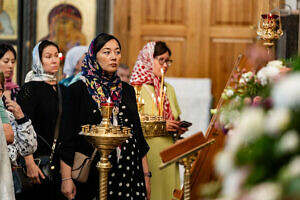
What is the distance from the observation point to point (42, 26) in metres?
9.16

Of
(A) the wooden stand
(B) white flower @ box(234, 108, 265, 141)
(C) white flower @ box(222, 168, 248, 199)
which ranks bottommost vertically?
(A) the wooden stand

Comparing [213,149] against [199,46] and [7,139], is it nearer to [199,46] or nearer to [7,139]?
[7,139]

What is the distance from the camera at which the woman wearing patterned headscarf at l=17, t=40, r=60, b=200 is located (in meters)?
4.79

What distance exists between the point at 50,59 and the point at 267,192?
14.0ft

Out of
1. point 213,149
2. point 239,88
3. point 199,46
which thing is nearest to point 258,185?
point 239,88

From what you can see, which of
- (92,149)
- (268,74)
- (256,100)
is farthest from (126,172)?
(268,74)

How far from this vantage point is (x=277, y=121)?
1469mm

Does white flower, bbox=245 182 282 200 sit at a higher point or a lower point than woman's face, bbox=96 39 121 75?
lower

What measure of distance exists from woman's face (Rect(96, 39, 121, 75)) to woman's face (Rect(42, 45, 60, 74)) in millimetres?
1160

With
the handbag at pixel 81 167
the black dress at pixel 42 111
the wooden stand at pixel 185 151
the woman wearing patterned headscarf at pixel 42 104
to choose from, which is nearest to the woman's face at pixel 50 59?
the woman wearing patterned headscarf at pixel 42 104

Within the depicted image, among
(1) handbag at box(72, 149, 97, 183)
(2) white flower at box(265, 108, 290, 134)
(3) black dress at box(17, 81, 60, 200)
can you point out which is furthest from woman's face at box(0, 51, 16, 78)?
(2) white flower at box(265, 108, 290, 134)

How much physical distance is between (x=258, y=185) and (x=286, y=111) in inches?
7.0

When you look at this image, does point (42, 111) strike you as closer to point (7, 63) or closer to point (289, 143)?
point (7, 63)

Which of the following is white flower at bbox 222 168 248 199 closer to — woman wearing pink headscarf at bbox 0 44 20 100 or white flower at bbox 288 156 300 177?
white flower at bbox 288 156 300 177
